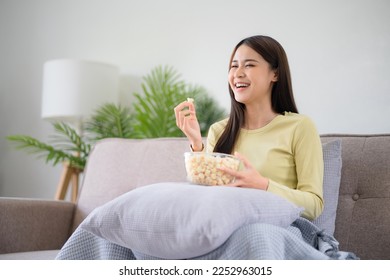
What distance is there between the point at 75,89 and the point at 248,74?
165 centimetres

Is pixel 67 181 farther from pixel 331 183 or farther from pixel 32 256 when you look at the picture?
pixel 331 183

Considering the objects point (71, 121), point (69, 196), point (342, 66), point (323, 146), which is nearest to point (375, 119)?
point (342, 66)

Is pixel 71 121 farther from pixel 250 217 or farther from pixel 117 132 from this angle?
pixel 250 217

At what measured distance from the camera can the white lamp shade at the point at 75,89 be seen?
118 inches

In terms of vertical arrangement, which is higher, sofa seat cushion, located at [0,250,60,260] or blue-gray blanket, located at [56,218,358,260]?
blue-gray blanket, located at [56,218,358,260]

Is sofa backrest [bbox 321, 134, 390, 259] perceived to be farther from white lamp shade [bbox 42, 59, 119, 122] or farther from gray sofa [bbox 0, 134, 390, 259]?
white lamp shade [bbox 42, 59, 119, 122]

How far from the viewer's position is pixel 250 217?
1.02 meters

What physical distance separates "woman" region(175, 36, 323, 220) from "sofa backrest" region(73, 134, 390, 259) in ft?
0.52

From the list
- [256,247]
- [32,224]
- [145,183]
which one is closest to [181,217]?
[256,247]

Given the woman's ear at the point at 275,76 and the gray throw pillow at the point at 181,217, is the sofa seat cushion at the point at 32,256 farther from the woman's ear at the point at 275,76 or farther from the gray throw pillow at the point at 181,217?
the woman's ear at the point at 275,76

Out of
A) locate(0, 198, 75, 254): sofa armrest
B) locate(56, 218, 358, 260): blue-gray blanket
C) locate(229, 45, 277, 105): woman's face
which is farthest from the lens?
locate(0, 198, 75, 254): sofa armrest

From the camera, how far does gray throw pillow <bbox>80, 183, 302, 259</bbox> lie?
98cm

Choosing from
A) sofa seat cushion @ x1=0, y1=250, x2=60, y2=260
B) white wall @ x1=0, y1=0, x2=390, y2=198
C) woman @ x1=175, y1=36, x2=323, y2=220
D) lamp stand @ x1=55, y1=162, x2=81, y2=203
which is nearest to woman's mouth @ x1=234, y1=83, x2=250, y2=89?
woman @ x1=175, y1=36, x2=323, y2=220

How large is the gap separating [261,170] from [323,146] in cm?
20
